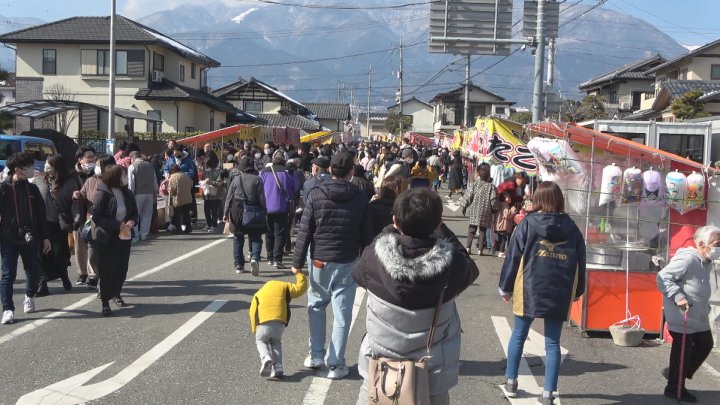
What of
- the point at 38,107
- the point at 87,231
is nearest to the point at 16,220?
the point at 87,231

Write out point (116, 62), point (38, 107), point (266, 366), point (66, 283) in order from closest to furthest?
1. point (266, 366)
2. point (66, 283)
3. point (38, 107)
4. point (116, 62)

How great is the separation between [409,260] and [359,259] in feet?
1.41

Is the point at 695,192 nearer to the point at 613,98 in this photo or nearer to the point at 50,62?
the point at 50,62

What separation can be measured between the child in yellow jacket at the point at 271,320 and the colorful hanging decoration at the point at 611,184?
12.0ft

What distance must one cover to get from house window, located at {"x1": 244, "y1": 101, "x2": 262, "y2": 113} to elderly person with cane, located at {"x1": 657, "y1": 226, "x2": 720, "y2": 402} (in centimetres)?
5406

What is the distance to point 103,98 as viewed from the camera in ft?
127

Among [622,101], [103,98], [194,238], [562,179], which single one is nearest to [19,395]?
[562,179]

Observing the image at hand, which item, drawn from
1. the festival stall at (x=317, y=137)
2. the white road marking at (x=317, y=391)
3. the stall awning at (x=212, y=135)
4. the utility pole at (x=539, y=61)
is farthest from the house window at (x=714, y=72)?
the white road marking at (x=317, y=391)

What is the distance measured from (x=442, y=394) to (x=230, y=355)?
3.11m

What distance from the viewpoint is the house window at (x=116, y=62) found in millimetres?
37562

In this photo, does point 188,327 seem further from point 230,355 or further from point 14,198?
point 14,198

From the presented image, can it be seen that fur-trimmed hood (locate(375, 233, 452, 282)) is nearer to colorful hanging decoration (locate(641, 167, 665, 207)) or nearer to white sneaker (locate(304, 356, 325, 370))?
white sneaker (locate(304, 356, 325, 370))

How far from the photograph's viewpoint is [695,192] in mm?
7406

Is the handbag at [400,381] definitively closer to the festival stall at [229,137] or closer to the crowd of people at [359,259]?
the crowd of people at [359,259]
